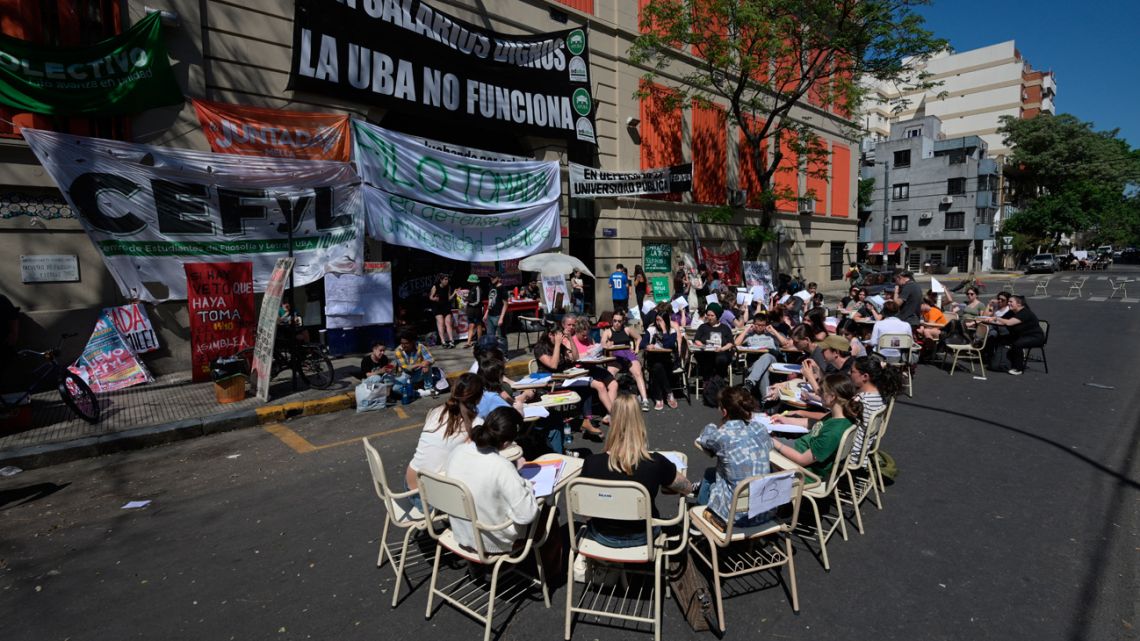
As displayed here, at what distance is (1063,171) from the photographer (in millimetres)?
52688

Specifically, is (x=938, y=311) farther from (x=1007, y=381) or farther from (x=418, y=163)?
(x=418, y=163)

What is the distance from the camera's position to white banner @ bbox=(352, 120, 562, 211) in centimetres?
1109


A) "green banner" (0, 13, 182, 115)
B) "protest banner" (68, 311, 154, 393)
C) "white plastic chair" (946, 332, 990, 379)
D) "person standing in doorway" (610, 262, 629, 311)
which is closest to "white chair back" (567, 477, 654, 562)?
"protest banner" (68, 311, 154, 393)

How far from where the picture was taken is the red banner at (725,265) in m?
21.4

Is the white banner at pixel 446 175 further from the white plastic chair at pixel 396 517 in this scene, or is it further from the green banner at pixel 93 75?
the white plastic chair at pixel 396 517

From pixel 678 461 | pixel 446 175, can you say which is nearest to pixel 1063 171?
pixel 446 175

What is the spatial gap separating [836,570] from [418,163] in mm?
10755

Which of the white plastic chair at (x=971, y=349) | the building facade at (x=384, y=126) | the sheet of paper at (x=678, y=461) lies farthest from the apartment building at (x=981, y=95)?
the sheet of paper at (x=678, y=461)

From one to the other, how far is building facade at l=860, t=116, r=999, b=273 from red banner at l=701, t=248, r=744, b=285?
35092 mm

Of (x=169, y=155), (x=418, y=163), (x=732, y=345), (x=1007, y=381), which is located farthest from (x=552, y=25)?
(x=1007, y=381)

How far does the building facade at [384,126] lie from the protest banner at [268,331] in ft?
8.43

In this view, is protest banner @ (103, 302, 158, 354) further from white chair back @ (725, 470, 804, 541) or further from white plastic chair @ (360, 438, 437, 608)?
white chair back @ (725, 470, 804, 541)

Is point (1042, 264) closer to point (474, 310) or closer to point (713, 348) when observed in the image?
point (713, 348)

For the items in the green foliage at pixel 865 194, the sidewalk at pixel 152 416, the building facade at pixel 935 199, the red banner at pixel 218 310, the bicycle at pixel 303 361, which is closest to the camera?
the sidewalk at pixel 152 416
